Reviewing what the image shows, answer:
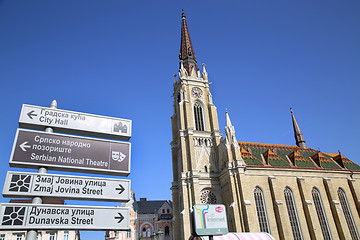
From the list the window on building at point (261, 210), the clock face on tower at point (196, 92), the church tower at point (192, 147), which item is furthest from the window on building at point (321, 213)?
the clock face on tower at point (196, 92)

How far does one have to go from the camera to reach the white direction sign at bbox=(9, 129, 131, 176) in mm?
6391

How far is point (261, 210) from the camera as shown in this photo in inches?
1268

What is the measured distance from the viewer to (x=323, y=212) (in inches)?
1368

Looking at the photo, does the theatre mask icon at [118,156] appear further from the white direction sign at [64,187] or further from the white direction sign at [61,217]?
the white direction sign at [61,217]

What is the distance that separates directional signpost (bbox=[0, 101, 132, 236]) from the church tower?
2620 cm

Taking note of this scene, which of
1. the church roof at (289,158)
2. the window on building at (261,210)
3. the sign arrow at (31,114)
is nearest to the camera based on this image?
the sign arrow at (31,114)

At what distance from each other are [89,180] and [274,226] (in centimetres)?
3027

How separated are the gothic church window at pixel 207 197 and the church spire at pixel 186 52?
68.4ft

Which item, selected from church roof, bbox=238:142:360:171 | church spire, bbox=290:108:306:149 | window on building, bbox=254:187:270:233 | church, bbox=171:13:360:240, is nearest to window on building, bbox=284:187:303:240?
church, bbox=171:13:360:240

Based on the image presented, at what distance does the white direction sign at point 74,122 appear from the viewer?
6898mm

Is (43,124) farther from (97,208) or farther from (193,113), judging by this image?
(193,113)

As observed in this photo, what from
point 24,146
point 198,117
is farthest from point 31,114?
point 198,117

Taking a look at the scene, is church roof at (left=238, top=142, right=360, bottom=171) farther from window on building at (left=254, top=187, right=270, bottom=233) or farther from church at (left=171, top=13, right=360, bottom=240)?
window on building at (left=254, top=187, right=270, bottom=233)

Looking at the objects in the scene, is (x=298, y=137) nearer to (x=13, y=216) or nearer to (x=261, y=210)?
(x=261, y=210)
